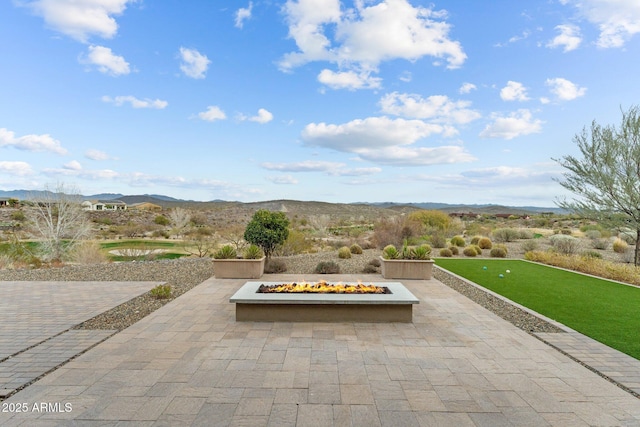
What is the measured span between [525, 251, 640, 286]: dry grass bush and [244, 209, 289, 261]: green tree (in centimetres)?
946

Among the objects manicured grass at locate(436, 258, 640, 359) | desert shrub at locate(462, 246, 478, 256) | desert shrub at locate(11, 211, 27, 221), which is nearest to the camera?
manicured grass at locate(436, 258, 640, 359)

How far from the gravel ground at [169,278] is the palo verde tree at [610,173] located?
6.79 meters

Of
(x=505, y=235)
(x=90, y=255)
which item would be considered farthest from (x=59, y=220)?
(x=505, y=235)

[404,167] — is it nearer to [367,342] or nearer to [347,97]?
[347,97]

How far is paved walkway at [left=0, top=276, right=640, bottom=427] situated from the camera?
2.73 m

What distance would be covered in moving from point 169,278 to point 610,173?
14861mm

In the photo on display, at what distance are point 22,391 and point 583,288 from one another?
10.4 m

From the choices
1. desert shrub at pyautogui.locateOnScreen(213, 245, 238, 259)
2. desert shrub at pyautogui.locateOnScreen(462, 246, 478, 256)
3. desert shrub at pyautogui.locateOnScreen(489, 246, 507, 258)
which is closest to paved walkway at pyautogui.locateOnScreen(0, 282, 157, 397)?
desert shrub at pyautogui.locateOnScreen(213, 245, 238, 259)

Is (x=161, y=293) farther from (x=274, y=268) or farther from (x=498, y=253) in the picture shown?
(x=498, y=253)

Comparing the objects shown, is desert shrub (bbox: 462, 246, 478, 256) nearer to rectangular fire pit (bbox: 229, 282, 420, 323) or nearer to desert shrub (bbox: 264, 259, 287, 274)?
desert shrub (bbox: 264, 259, 287, 274)

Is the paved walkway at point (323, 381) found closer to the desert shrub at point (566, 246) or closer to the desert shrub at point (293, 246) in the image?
the desert shrub at point (293, 246)

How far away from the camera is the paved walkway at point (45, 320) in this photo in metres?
3.71

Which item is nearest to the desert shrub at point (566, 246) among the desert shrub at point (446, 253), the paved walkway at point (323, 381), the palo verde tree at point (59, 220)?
the desert shrub at point (446, 253)

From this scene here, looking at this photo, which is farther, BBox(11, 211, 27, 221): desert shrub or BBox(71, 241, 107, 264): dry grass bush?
BBox(11, 211, 27, 221): desert shrub
